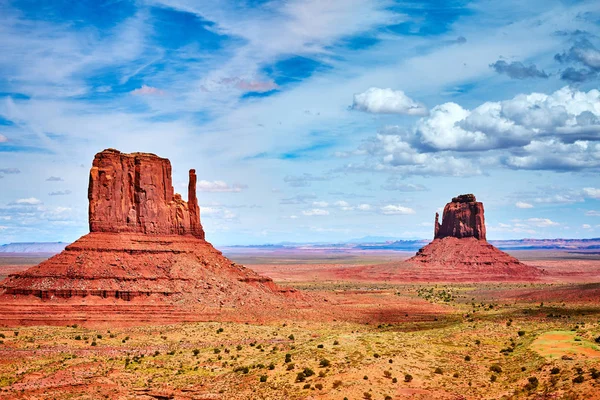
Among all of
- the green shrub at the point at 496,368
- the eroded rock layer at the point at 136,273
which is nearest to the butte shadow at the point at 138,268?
the eroded rock layer at the point at 136,273

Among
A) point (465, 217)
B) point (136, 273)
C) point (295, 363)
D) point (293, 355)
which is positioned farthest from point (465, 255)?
point (295, 363)

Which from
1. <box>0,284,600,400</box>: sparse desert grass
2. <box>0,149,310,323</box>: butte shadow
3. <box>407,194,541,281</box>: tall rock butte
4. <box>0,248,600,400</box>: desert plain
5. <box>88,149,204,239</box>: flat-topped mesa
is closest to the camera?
<box>0,284,600,400</box>: sparse desert grass

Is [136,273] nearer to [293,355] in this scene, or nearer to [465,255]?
[293,355]

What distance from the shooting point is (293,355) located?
5222 centimetres

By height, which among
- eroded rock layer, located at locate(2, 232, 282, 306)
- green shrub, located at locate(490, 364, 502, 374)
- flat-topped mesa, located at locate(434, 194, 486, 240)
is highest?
flat-topped mesa, located at locate(434, 194, 486, 240)

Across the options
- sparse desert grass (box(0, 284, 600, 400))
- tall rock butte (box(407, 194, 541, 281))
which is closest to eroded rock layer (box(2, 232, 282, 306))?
sparse desert grass (box(0, 284, 600, 400))

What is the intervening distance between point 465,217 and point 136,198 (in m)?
111

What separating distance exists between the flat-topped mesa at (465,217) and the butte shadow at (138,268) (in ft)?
305

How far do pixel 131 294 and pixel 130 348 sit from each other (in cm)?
1738

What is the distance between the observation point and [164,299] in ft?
269

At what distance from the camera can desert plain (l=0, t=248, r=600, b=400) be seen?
42.6m

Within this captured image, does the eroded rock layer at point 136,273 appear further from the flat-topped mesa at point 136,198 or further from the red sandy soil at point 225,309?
the flat-topped mesa at point 136,198

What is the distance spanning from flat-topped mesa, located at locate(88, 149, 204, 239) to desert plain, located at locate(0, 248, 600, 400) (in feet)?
39.3

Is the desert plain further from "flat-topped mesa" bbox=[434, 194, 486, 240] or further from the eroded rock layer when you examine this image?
"flat-topped mesa" bbox=[434, 194, 486, 240]
